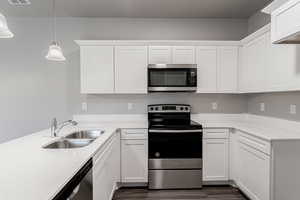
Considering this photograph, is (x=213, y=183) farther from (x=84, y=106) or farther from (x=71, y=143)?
(x=84, y=106)

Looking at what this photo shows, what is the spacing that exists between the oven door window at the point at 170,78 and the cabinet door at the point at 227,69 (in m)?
0.47

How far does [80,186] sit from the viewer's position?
135cm

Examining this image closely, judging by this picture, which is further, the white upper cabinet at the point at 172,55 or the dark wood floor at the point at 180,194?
the white upper cabinet at the point at 172,55

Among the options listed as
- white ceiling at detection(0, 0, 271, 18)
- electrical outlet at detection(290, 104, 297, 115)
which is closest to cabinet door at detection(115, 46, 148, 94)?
white ceiling at detection(0, 0, 271, 18)

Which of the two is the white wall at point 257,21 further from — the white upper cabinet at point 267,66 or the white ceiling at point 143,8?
the white upper cabinet at point 267,66

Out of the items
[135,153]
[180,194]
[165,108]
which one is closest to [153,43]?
[165,108]

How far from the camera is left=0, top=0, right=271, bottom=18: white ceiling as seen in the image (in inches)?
116

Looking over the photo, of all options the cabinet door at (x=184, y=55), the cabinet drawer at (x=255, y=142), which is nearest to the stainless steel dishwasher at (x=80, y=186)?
the cabinet drawer at (x=255, y=142)

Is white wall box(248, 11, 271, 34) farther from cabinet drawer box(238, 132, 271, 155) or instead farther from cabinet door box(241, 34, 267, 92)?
cabinet drawer box(238, 132, 271, 155)

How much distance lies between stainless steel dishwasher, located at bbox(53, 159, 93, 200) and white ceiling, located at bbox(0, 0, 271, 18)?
2384 millimetres

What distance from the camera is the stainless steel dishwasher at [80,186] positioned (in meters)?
1.10

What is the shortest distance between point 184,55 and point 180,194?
2038 millimetres

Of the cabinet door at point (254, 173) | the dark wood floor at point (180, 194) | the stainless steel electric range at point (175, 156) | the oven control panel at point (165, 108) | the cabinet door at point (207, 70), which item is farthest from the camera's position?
the oven control panel at point (165, 108)

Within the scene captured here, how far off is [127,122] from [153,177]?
993 millimetres
